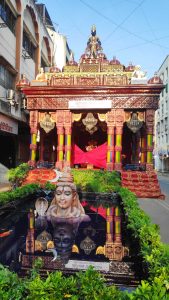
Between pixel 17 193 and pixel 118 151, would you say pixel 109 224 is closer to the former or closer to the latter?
pixel 17 193

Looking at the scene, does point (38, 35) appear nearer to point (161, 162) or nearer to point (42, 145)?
point (42, 145)

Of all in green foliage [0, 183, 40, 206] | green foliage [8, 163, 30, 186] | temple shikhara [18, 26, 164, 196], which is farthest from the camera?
temple shikhara [18, 26, 164, 196]

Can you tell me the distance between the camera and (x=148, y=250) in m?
5.27

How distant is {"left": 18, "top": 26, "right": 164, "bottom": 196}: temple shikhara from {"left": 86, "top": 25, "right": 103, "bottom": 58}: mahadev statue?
2.51 m

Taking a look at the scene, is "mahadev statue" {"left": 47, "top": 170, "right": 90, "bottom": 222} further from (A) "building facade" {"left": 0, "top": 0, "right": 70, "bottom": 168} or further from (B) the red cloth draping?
(A) "building facade" {"left": 0, "top": 0, "right": 70, "bottom": 168}

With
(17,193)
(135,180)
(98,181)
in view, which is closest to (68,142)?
(98,181)

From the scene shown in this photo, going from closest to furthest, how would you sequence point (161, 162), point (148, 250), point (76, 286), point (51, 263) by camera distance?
1. point (76, 286)
2. point (148, 250)
3. point (51, 263)
4. point (161, 162)

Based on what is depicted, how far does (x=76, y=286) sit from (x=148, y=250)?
1.98 m

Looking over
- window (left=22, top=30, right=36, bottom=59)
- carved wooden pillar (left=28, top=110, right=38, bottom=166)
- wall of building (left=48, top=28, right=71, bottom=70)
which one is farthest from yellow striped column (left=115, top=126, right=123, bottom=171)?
wall of building (left=48, top=28, right=71, bottom=70)

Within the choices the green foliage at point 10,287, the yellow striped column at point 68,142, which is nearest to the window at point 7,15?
the yellow striped column at point 68,142

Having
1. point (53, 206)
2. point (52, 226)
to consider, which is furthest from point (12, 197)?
point (52, 226)

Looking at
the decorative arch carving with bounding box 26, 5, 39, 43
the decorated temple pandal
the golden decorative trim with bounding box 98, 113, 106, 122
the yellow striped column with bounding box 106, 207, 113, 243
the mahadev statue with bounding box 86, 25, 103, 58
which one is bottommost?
the yellow striped column with bounding box 106, 207, 113, 243

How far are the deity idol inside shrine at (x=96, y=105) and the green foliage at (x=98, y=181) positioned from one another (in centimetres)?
173

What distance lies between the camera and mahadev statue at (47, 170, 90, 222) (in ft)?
32.1
